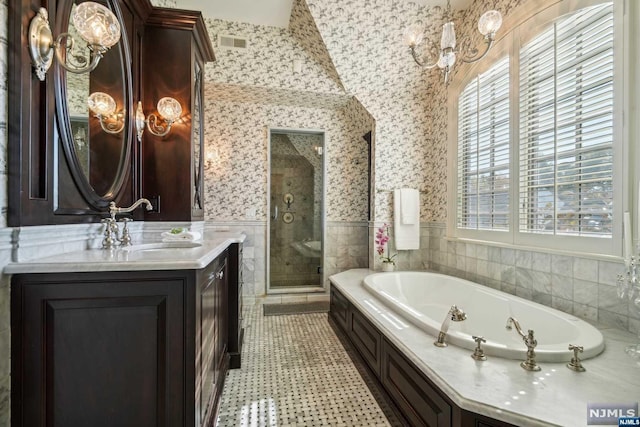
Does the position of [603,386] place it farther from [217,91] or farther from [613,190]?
[217,91]

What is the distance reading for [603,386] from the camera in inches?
45.9

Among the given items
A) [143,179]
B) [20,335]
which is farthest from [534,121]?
[20,335]

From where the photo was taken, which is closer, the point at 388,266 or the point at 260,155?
the point at 388,266

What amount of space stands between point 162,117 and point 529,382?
2526mm

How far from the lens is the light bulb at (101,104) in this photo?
150 cm

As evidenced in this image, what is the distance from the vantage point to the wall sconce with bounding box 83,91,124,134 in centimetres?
152

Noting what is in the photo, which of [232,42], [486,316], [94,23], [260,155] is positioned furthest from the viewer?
[260,155]

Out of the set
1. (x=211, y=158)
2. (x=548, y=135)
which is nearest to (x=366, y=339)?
(x=548, y=135)

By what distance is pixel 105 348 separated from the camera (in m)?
1.05

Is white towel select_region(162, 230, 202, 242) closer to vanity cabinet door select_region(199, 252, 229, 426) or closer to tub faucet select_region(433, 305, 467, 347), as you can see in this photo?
vanity cabinet door select_region(199, 252, 229, 426)

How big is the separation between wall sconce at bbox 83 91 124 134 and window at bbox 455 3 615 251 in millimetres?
2890

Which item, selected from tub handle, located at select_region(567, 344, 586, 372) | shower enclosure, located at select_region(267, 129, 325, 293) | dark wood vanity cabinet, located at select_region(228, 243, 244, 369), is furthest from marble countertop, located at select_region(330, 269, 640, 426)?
shower enclosure, located at select_region(267, 129, 325, 293)

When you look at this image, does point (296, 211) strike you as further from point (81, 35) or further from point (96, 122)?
point (81, 35)

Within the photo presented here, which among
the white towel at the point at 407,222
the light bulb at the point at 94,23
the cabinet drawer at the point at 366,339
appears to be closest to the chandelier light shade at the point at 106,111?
the light bulb at the point at 94,23
